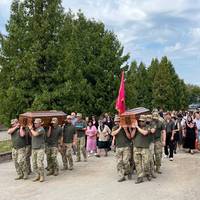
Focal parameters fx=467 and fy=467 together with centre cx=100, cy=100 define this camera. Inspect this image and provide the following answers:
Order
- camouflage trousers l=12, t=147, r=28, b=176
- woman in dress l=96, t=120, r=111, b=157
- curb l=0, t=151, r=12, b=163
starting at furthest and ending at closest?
woman in dress l=96, t=120, r=111, b=157
curb l=0, t=151, r=12, b=163
camouflage trousers l=12, t=147, r=28, b=176

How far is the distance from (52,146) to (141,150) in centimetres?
299

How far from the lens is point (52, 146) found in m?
14.2

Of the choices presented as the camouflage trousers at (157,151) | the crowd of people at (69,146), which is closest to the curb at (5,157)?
the crowd of people at (69,146)

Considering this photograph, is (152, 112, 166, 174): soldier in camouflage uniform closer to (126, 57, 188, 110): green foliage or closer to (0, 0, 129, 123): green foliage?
(0, 0, 129, 123): green foliage

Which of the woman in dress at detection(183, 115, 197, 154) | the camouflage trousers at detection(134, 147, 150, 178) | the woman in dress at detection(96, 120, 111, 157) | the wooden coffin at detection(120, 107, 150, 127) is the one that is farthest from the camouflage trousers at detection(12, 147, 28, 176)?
the woman in dress at detection(183, 115, 197, 154)

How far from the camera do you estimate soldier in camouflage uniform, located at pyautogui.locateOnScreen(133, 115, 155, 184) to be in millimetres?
12633

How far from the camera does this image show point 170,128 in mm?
18469

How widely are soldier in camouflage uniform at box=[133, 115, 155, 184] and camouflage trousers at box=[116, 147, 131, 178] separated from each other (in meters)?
0.34

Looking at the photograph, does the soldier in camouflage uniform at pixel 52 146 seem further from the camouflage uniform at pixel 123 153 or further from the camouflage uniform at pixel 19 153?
the camouflage uniform at pixel 123 153

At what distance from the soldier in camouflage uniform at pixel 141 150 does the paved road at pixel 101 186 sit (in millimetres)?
353

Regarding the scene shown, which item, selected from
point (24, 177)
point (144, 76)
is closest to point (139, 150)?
point (24, 177)

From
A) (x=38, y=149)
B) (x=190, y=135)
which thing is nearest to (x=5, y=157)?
(x=38, y=149)

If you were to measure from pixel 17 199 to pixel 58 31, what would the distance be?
481 inches

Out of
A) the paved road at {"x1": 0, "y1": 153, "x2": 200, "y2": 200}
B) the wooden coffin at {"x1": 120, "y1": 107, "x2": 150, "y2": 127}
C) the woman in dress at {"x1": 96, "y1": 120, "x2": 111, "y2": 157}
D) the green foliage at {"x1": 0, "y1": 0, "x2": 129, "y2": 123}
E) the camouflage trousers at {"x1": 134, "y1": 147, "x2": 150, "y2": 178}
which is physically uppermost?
the green foliage at {"x1": 0, "y1": 0, "x2": 129, "y2": 123}
